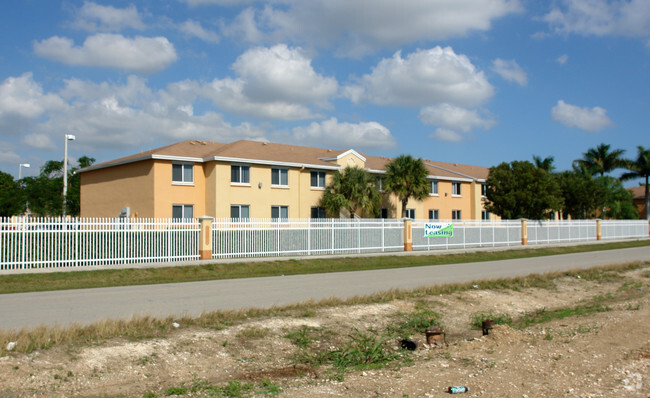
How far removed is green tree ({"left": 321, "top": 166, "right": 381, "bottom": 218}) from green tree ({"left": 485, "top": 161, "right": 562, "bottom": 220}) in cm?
1071

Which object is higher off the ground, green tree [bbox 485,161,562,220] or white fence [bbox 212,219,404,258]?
green tree [bbox 485,161,562,220]

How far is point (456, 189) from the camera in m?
47.5

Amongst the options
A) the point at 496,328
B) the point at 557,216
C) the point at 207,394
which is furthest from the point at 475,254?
the point at 557,216

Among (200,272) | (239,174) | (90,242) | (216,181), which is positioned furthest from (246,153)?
(200,272)

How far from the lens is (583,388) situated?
7.21 meters

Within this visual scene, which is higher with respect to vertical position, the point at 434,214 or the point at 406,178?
the point at 406,178

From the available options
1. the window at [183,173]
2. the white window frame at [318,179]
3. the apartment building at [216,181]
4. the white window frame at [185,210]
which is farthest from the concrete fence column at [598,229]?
the window at [183,173]

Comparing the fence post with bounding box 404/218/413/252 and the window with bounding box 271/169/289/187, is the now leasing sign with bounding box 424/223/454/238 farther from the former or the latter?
the window with bounding box 271/169/289/187

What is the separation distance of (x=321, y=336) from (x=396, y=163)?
97.6 feet

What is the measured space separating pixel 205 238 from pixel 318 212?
14246mm

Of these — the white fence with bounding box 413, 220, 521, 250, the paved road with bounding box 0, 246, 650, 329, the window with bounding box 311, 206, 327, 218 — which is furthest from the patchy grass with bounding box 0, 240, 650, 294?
the window with bounding box 311, 206, 327, 218

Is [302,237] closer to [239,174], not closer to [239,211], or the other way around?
[239,211]

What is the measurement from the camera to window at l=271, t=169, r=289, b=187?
113 feet

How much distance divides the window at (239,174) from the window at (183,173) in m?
2.29
